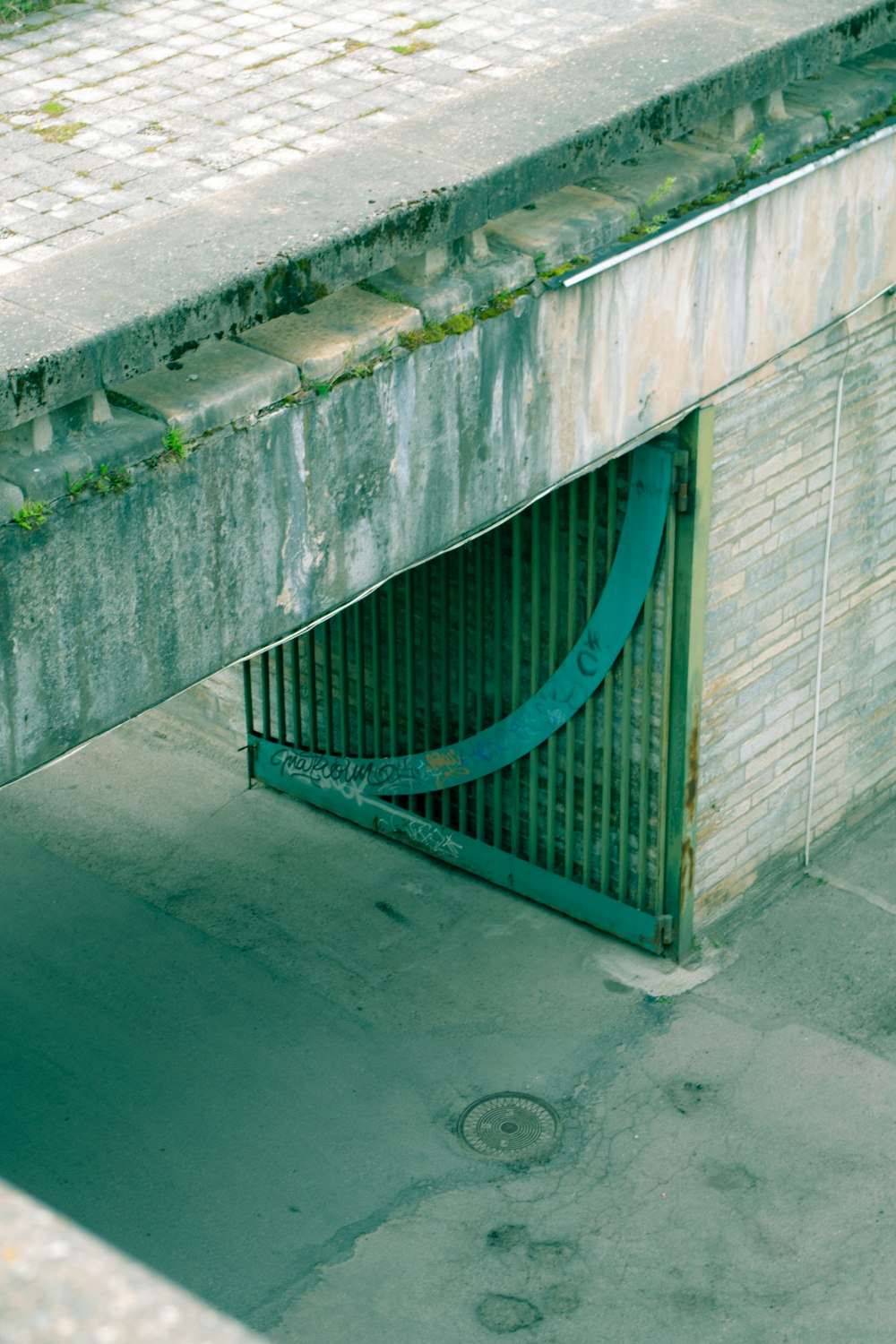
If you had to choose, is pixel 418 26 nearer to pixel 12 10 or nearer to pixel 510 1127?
pixel 12 10

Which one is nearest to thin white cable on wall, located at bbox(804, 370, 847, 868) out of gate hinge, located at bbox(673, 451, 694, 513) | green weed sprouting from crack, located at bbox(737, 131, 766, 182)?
gate hinge, located at bbox(673, 451, 694, 513)

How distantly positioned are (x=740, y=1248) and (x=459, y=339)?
A: 12.8 feet

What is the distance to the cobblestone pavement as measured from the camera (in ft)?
21.2

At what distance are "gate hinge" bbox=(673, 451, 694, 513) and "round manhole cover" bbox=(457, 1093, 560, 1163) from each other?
2.84 metres

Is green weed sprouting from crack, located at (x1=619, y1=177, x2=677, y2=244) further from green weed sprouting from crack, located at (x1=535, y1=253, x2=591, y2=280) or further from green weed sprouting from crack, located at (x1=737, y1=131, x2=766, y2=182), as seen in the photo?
green weed sprouting from crack, located at (x1=737, y1=131, x2=766, y2=182)

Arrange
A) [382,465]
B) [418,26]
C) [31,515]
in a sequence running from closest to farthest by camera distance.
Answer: [31,515], [382,465], [418,26]

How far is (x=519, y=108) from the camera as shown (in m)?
5.78

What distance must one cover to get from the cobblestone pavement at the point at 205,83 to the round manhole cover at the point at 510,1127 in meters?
4.19

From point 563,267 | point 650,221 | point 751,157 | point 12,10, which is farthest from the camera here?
point 12,10

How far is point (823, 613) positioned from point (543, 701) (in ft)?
5.07

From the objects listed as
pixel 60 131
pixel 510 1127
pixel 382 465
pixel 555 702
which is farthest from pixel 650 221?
pixel 510 1127

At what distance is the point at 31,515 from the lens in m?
4.29


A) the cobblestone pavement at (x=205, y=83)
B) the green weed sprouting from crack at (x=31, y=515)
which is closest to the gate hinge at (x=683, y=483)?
the cobblestone pavement at (x=205, y=83)

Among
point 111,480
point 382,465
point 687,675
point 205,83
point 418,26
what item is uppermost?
point 418,26
